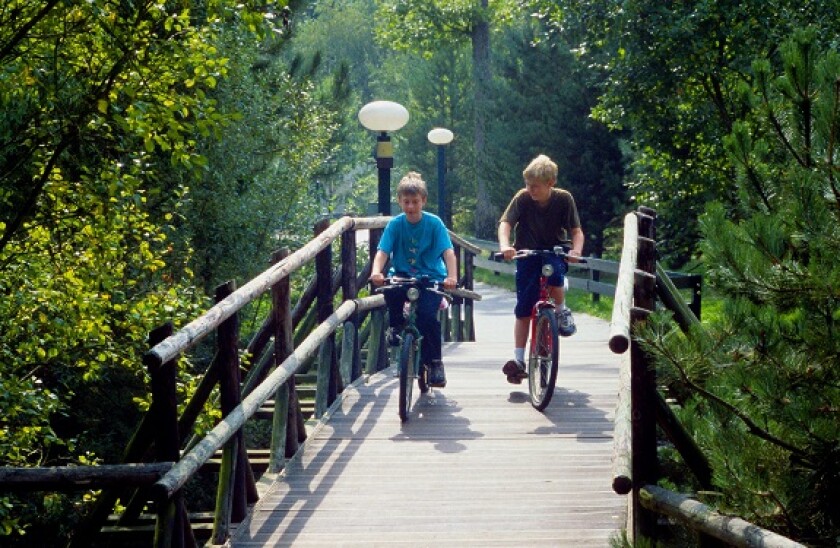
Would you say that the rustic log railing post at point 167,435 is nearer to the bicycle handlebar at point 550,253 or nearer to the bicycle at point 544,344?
the bicycle at point 544,344

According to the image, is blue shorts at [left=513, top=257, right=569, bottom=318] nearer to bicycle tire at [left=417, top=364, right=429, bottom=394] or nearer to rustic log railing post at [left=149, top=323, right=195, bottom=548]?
bicycle tire at [left=417, top=364, right=429, bottom=394]

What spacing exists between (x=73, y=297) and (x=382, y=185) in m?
8.53

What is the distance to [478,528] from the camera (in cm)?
662

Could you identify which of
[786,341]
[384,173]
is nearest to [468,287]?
[384,173]

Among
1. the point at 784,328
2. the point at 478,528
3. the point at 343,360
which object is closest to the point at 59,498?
the point at 343,360

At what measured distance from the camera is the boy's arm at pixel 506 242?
9227mm

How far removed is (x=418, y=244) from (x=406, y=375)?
99 centimetres

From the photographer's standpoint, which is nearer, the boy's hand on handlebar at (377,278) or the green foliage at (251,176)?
the boy's hand on handlebar at (377,278)

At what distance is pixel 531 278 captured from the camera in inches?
380

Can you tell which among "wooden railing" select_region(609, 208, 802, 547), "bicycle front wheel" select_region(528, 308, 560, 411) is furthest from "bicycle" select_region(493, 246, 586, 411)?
"wooden railing" select_region(609, 208, 802, 547)

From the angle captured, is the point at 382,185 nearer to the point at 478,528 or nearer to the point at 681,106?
the point at 681,106

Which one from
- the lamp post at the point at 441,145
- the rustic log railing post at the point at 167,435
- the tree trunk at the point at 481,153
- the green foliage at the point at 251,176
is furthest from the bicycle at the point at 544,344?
the tree trunk at the point at 481,153

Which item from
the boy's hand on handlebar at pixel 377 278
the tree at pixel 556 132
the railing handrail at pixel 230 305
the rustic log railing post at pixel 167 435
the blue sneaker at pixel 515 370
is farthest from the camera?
the tree at pixel 556 132

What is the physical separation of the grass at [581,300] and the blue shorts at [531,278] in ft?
51.0
